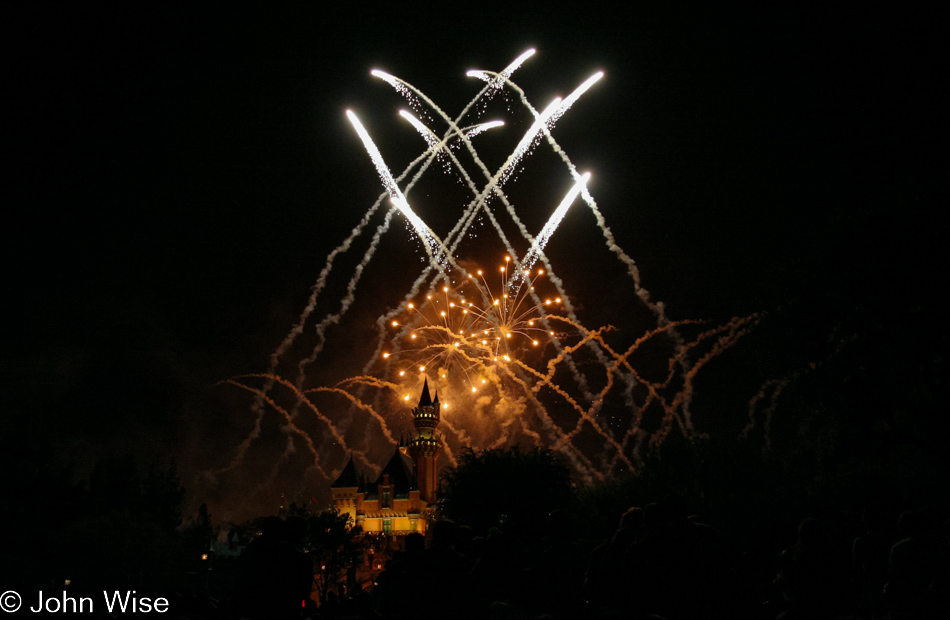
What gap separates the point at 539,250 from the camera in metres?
35.5

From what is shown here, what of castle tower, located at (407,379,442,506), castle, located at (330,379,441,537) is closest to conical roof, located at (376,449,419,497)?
castle, located at (330,379,441,537)

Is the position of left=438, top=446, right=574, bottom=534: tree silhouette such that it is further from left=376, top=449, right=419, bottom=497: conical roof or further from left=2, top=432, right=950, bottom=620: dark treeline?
left=376, top=449, right=419, bottom=497: conical roof

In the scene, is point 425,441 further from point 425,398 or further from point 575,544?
point 575,544

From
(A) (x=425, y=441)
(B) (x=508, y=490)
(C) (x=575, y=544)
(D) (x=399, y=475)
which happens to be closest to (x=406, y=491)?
(D) (x=399, y=475)

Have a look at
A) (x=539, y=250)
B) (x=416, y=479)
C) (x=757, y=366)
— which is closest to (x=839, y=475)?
(x=757, y=366)

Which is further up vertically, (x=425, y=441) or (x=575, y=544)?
(x=425, y=441)

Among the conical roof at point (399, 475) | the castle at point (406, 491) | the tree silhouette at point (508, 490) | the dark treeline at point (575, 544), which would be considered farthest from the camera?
the conical roof at point (399, 475)

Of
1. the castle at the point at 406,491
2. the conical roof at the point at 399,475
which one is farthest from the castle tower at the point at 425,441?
the conical roof at the point at 399,475

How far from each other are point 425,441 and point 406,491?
30.1ft

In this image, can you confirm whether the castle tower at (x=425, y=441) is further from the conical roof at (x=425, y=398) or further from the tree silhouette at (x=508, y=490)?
the tree silhouette at (x=508, y=490)

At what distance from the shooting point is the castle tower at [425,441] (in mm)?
92500

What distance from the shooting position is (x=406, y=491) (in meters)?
96.4

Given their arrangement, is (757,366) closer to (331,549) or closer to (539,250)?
(539,250)

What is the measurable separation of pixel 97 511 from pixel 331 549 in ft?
67.6
